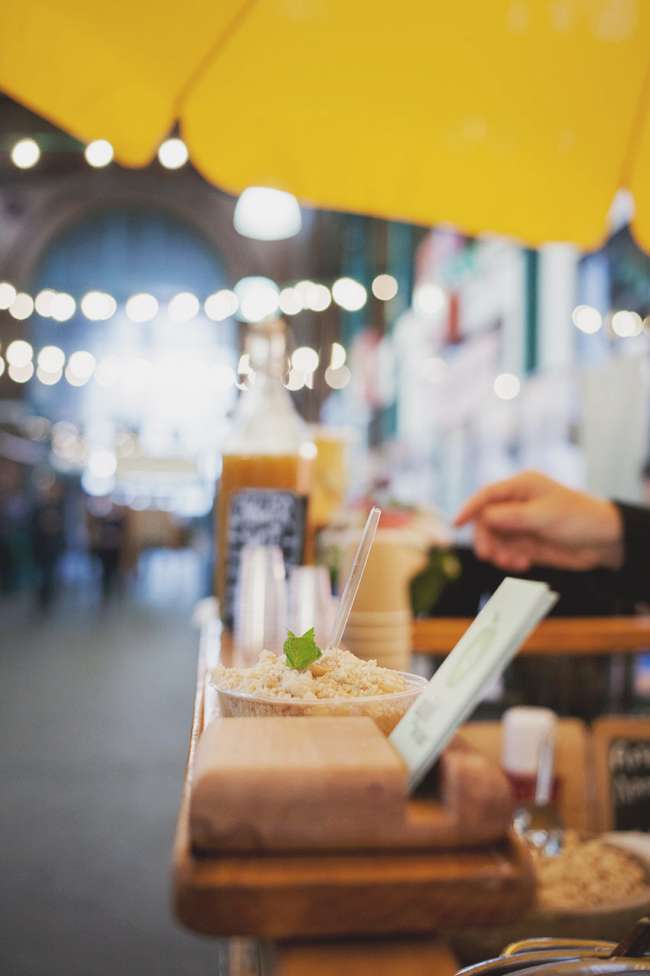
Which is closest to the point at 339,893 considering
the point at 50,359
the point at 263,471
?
the point at 263,471

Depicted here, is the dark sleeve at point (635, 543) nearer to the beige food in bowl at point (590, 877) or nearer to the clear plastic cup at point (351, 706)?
the beige food in bowl at point (590, 877)

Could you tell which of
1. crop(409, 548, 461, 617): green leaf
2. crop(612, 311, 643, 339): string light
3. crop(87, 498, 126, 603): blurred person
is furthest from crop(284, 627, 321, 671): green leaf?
crop(87, 498, 126, 603): blurred person

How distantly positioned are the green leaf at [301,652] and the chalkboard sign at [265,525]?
3.72 ft

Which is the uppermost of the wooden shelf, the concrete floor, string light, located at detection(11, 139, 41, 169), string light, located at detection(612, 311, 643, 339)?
string light, located at detection(612, 311, 643, 339)

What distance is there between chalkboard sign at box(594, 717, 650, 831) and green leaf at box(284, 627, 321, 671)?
1567 millimetres

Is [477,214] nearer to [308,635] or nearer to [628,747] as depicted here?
[628,747]

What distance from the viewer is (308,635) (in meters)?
0.75

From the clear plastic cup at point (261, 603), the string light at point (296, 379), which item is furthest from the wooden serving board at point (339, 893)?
the string light at point (296, 379)

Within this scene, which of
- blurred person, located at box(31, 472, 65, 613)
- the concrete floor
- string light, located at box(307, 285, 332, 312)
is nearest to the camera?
the concrete floor

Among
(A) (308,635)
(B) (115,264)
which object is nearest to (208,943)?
(A) (308,635)

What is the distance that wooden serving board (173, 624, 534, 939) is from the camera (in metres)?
0.52

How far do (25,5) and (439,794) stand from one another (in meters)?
1.45

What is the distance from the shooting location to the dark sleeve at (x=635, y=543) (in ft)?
6.91

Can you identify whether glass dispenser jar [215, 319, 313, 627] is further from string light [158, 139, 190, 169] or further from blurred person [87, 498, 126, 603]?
blurred person [87, 498, 126, 603]
